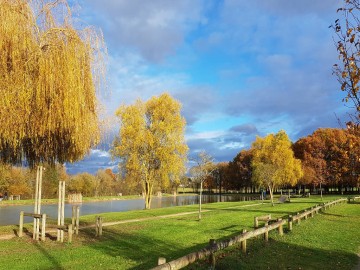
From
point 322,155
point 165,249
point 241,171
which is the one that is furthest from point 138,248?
point 241,171

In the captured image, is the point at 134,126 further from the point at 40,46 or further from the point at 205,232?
the point at 40,46

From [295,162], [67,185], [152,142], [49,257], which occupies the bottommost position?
[67,185]

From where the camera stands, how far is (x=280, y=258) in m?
10.3

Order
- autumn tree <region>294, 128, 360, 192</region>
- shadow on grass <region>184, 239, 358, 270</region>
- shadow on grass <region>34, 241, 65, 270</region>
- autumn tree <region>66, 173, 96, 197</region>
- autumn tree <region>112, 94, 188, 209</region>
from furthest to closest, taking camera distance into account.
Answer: autumn tree <region>66, 173, 96, 197</region>, autumn tree <region>294, 128, 360, 192</region>, autumn tree <region>112, 94, 188, 209</region>, shadow on grass <region>184, 239, 358, 270</region>, shadow on grass <region>34, 241, 65, 270</region>

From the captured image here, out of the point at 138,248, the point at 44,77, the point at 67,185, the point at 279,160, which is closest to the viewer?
the point at 44,77

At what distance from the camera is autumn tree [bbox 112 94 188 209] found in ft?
108

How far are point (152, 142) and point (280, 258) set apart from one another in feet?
76.4

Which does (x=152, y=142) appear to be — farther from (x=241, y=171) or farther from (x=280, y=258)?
(x=241, y=171)

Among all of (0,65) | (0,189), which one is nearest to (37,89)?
(0,65)

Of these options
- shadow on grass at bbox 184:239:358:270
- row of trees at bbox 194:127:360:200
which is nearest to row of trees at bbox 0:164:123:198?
row of trees at bbox 194:127:360:200

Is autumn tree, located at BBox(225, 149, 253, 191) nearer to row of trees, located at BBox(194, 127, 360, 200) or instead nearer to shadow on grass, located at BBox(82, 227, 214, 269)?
row of trees, located at BBox(194, 127, 360, 200)

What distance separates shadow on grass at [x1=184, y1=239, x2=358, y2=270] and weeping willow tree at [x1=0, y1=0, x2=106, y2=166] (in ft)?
17.9

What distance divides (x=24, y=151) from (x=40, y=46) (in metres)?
4.67

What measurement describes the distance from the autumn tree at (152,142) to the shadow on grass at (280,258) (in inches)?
842
